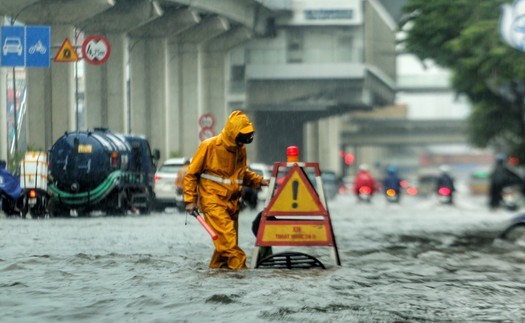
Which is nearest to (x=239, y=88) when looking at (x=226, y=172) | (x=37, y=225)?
(x=37, y=225)

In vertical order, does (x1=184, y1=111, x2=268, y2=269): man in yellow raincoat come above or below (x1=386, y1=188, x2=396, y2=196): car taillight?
above

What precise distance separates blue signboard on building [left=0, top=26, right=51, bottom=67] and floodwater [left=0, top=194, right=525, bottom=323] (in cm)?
1544

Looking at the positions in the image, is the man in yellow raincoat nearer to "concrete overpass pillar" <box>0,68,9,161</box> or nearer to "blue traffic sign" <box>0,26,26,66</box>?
"blue traffic sign" <box>0,26,26,66</box>

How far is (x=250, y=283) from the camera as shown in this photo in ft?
39.2

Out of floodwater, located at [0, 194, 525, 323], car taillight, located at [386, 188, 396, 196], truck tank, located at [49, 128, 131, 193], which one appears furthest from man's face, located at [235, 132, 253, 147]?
car taillight, located at [386, 188, 396, 196]

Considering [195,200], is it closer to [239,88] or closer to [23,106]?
[23,106]

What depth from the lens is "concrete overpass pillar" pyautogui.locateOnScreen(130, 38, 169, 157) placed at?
58.2 m

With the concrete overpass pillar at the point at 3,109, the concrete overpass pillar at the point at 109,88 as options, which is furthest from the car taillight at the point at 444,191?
the concrete overpass pillar at the point at 109,88

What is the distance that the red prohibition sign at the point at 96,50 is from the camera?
3747 cm

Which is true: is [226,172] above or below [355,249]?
above

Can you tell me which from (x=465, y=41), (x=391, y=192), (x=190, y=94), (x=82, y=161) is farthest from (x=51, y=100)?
(x=465, y=41)

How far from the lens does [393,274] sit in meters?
13.4

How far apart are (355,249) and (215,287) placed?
6648 millimetres

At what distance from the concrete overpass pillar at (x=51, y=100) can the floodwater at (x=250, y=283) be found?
26.4 metres
